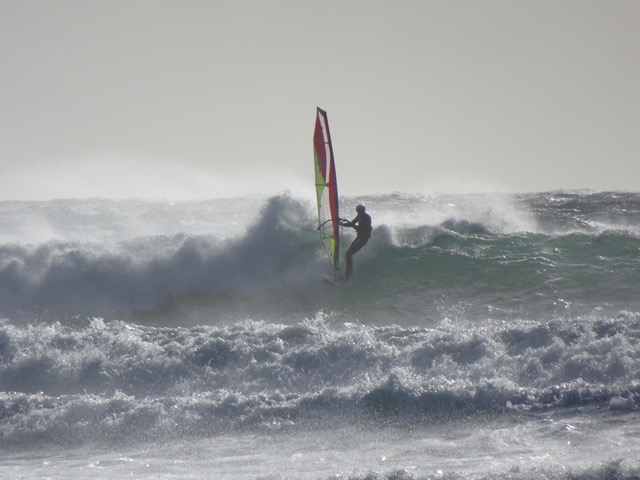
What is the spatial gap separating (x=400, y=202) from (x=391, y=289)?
6273mm

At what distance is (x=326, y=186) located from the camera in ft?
32.5

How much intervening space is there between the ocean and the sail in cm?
72

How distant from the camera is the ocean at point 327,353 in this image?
5453 mm

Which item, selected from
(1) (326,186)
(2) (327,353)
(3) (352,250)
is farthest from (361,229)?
(2) (327,353)

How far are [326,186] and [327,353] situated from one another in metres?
3.13

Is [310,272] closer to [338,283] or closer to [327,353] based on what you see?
[338,283]

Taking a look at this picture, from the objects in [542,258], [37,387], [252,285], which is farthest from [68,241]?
[542,258]

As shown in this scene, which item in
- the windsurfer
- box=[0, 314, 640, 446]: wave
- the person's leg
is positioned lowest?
box=[0, 314, 640, 446]: wave

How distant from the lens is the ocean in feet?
17.9

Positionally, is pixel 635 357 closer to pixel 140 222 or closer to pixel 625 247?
pixel 625 247

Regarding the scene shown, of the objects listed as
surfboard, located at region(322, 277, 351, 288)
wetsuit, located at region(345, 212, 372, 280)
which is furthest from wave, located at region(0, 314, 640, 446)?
surfboard, located at region(322, 277, 351, 288)

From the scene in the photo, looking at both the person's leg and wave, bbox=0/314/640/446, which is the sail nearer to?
the person's leg

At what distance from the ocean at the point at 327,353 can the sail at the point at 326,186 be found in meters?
0.72

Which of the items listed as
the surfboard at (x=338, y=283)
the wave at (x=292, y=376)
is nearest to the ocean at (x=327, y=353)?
the wave at (x=292, y=376)
